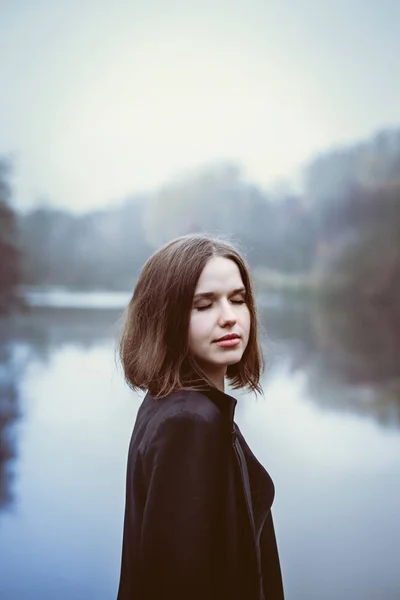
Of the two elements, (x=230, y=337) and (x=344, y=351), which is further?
(x=344, y=351)

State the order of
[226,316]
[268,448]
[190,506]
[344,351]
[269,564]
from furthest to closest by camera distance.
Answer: [344,351]
[268,448]
[269,564]
[226,316]
[190,506]

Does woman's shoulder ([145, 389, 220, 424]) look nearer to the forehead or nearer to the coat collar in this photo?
the coat collar

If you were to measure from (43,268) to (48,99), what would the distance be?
0.62 metres

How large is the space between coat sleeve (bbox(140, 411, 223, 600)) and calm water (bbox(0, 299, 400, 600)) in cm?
111

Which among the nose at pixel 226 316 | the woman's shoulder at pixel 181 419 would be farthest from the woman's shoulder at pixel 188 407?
the nose at pixel 226 316

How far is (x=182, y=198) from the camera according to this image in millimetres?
2104

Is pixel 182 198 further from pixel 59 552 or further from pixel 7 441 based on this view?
pixel 59 552

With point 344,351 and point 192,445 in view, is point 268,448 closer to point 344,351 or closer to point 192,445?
point 344,351

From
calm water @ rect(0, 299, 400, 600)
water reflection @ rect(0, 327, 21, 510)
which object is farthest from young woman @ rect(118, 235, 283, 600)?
water reflection @ rect(0, 327, 21, 510)

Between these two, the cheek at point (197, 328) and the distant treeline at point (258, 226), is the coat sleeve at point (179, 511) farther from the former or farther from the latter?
the distant treeline at point (258, 226)

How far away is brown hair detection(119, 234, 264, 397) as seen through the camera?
0.93m

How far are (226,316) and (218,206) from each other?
1266 mm

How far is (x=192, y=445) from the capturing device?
2.69 ft

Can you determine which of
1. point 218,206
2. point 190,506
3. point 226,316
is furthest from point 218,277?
point 218,206
